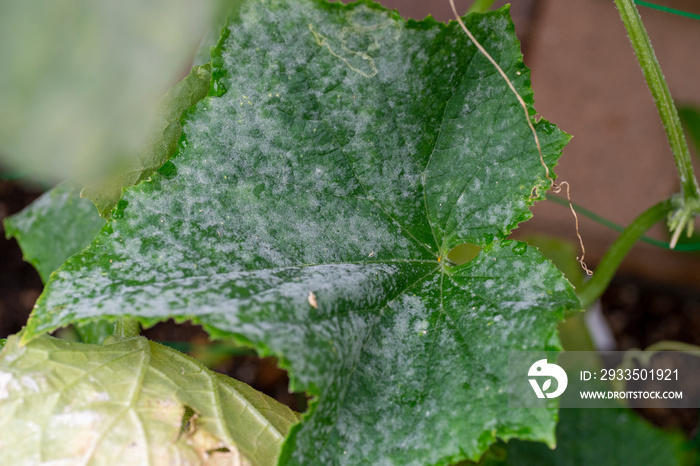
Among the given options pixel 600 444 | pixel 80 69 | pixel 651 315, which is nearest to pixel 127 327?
pixel 80 69

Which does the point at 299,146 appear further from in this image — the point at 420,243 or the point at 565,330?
the point at 565,330

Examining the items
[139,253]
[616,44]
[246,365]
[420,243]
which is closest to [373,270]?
[420,243]

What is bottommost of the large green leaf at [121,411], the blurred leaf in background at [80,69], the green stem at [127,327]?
the large green leaf at [121,411]

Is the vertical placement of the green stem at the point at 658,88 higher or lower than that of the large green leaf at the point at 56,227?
higher

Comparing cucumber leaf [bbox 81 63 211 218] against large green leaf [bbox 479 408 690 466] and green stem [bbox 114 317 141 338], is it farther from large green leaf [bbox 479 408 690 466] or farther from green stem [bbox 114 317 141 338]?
large green leaf [bbox 479 408 690 466]

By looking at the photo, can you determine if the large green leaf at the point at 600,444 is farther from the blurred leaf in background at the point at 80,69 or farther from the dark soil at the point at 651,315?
the blurred leaf in background at the point at 80,69

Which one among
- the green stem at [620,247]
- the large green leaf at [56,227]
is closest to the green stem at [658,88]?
the green stem at [620,247]

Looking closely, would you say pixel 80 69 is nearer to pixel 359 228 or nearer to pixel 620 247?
pixel 359 228
